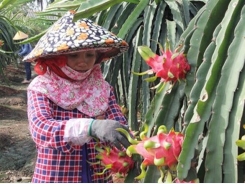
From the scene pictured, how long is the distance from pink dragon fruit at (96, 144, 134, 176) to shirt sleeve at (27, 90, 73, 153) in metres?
0.11

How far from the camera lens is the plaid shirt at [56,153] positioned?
4.44 ft

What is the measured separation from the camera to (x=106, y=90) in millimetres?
1541

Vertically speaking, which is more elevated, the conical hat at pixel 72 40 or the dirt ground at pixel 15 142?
the conical hat at pixel 72 40

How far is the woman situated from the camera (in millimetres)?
1384

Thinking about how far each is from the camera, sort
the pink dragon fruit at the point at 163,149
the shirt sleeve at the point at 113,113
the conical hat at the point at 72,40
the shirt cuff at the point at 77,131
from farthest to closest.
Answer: the shirt sleeve at the point at 113,113 → the conical hat at the point at 72,40 → the shirt cuff at the point at 77,131 → the pink dragon fruit at the point at 163,149

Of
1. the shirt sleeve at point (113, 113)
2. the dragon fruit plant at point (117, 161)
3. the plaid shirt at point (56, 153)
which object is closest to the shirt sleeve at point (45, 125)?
the plaid shirt at point (56, 153)

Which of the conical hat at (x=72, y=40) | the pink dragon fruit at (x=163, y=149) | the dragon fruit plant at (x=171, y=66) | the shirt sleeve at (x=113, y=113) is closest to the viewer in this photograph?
the pink dragon fruit at (x=163, y=149)

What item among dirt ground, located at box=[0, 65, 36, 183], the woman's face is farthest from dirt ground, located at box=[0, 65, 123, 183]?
the woman's face

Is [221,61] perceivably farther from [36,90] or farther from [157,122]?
[36,90]

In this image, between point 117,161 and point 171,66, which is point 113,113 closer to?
point 117,161

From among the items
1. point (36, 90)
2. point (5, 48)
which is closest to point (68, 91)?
point (36, 90)

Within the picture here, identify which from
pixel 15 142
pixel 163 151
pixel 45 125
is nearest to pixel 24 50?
pixel 15 142

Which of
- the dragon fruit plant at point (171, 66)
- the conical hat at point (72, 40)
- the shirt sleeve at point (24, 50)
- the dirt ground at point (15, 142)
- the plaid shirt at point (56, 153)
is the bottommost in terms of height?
the shirt sleeve at point (24, 50)

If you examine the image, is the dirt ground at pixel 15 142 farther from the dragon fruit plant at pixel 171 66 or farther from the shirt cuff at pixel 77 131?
the dragon fruit plant at pixel 171 66
